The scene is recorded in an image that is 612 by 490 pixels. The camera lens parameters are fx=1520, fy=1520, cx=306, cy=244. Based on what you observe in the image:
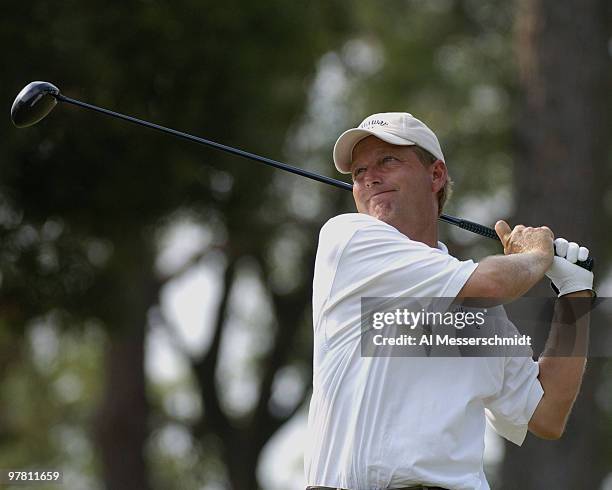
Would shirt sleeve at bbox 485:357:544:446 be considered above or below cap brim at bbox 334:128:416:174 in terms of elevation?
below

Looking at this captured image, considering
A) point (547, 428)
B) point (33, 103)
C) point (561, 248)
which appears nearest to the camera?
point (547, 428)

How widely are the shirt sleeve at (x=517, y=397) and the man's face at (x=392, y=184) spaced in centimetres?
55

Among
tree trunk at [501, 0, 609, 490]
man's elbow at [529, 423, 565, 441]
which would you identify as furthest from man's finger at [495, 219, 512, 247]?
tree trunk at [501, 0, 609, 490]

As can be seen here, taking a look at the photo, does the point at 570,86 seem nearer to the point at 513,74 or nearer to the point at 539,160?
the point at 539,160

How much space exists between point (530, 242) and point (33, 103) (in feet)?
7.11

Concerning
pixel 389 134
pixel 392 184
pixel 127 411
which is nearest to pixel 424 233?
pixel 392 184

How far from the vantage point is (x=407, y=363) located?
425 centimetres

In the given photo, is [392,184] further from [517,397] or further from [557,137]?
[557,137]

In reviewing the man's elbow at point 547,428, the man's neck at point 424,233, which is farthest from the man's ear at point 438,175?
the man's elbow at point 547,428

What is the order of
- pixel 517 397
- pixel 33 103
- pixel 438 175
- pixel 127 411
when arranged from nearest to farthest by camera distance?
1. pixel 517 397
2. pixel 438 175
3. pixel 33 103
4. pixel 127 411

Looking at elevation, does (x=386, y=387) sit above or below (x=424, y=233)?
below

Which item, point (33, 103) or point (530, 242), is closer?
point (530, 242)

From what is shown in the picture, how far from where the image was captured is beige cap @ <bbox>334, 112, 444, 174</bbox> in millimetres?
4715

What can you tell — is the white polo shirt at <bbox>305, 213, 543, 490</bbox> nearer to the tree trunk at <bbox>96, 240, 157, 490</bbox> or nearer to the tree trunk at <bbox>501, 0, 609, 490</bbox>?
the tree trunk at <bbox>501, 0, 609, 490</bbox>
